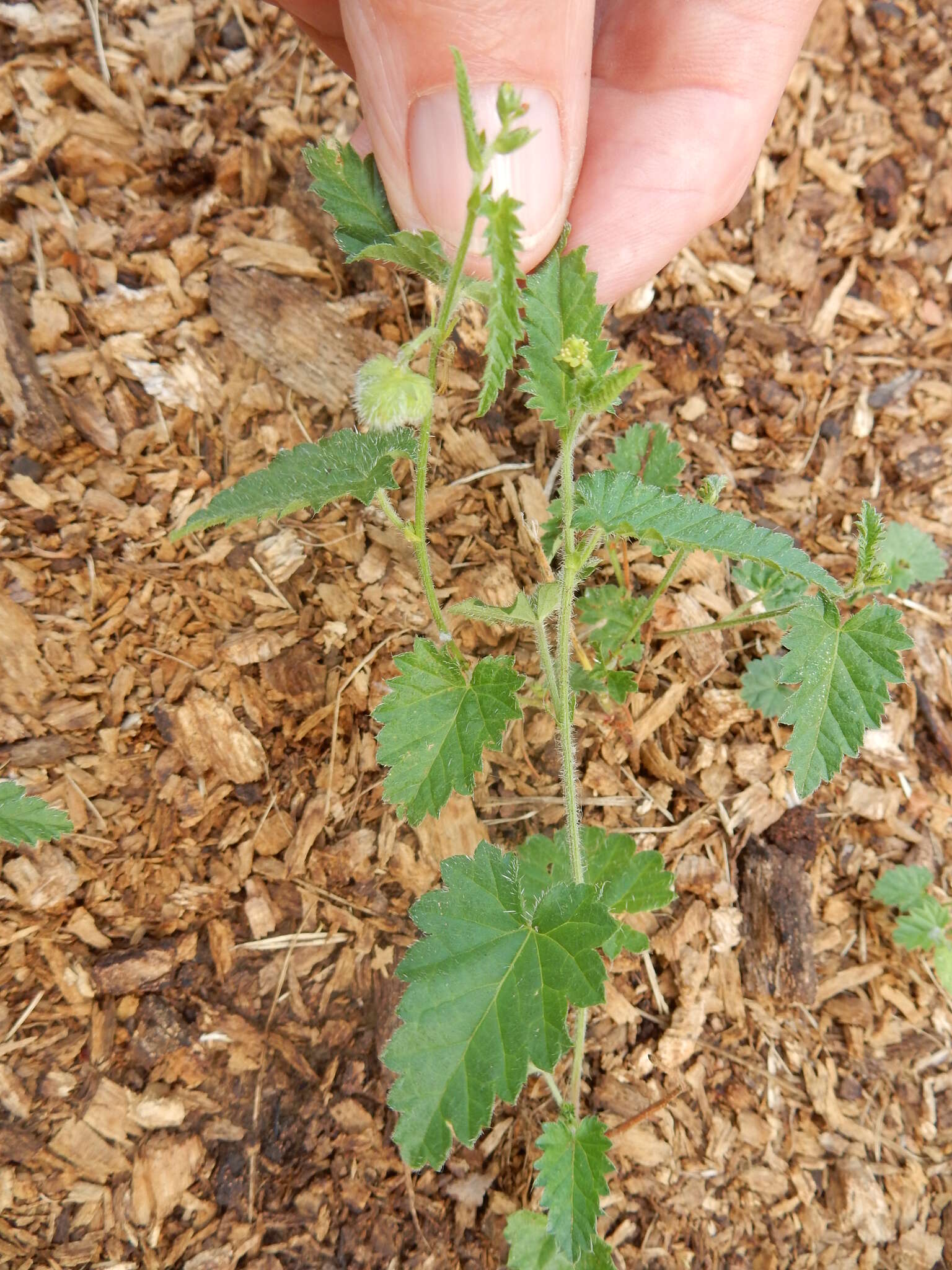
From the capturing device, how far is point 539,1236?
2.09m

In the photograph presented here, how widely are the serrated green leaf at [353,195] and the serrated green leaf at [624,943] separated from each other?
1.63 meters

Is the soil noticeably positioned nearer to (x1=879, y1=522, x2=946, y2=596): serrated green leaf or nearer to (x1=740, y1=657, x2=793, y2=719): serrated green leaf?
(x1=740, y1=657, x2=793, y2=719): serrated green leaf

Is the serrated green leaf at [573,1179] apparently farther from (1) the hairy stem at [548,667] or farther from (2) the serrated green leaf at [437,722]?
(1) the hairy stem at [548,667]

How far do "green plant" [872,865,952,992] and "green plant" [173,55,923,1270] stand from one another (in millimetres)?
915

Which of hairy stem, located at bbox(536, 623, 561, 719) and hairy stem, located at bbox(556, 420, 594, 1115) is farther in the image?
hairy stem, located at bbox(536, 623, 561, 719)

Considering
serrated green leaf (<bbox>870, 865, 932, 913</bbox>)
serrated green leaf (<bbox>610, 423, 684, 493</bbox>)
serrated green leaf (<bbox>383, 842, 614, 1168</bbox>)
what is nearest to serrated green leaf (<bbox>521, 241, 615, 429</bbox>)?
serrated green leaf (<bbox>610, 423, 684, 493</bbox>)

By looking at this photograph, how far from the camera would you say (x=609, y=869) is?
2266mm

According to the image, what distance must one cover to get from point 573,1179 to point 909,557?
207cm

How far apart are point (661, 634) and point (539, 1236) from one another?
1.56 metres

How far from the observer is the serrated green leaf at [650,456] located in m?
2.59

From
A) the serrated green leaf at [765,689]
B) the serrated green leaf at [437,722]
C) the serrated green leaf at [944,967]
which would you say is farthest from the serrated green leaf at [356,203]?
the serrated green leaf at [944,967]

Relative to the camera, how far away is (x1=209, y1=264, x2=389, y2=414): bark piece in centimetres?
276

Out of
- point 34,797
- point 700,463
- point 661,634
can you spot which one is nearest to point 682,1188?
point 661,634

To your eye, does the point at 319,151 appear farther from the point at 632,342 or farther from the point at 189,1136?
the point at 189,1136
